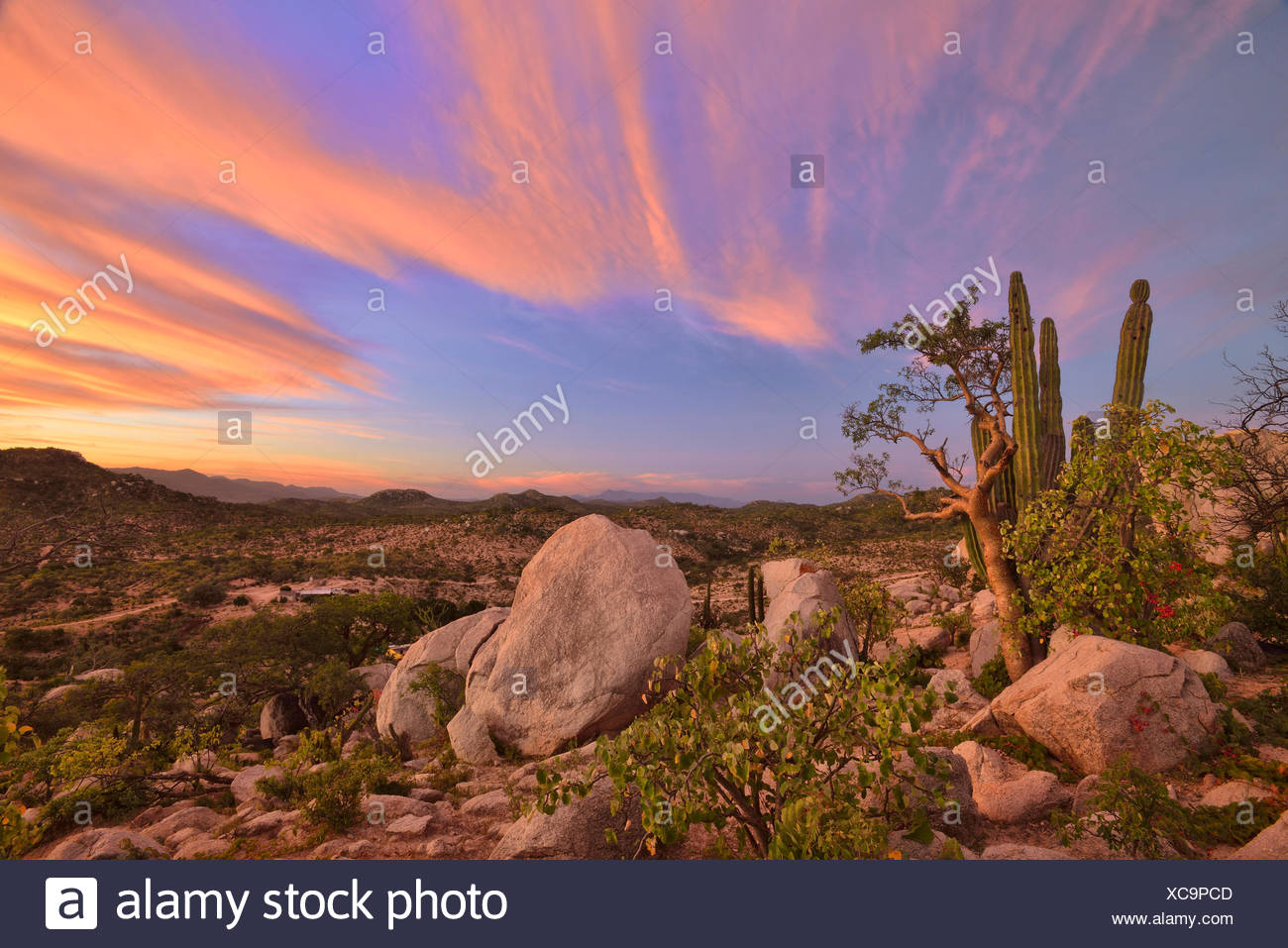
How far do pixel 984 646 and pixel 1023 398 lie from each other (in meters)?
6.19

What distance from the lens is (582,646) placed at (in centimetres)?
992

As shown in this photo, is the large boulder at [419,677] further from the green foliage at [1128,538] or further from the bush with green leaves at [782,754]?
the green foliage at [1128,538]

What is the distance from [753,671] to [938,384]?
1124 cm

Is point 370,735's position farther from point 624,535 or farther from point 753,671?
point 753,671

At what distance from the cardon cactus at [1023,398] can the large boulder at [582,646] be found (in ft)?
27.5

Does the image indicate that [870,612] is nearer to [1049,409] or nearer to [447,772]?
[1049,409]

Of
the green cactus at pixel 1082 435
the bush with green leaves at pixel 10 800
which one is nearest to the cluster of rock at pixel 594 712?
the bush with green leaves at pixel 10 800

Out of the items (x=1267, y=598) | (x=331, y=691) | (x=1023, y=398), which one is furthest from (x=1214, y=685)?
(x=331, y=691)

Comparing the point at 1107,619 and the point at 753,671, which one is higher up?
the point at 753,671

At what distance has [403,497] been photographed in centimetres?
7581

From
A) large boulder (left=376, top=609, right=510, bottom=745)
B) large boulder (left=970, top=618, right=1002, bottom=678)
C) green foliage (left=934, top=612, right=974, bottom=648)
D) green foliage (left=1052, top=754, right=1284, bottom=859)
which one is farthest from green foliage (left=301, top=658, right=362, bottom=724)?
green foliage (left=934, top=612, right=974, bottom=648)
